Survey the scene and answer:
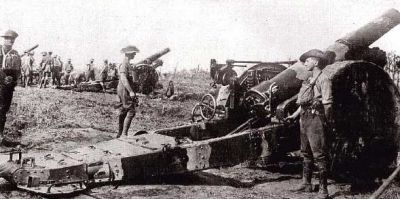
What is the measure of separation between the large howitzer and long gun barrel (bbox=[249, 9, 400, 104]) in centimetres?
Result: 2

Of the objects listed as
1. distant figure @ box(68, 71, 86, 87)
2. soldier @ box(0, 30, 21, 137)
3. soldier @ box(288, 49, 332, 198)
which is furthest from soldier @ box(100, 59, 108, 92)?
soldier @ box(288, 49, 332, 198)

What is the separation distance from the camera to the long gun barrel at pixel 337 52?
7605 mm

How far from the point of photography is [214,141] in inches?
256

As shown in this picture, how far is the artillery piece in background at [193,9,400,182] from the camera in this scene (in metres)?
7.10

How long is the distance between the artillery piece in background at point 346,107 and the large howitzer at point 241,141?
0.02m

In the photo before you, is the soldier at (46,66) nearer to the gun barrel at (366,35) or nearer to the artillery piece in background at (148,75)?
the artillery piece in background at (148,75)

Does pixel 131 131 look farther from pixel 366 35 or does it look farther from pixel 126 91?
pixel 366 35

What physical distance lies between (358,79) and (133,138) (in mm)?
3362

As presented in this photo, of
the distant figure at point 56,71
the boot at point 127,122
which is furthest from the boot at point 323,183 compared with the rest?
the distant figure at point 56,71

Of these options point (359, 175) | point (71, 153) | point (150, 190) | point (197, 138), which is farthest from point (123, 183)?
point (359, 175)

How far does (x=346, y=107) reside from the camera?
7.15 metres

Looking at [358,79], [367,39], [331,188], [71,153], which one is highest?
[367,39]

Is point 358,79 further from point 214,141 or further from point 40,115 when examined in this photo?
point 40,115

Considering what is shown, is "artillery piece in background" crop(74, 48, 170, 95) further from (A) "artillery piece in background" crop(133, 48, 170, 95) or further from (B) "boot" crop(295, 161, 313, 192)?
(B) "boot" crop(295, 161, 313, 192)
